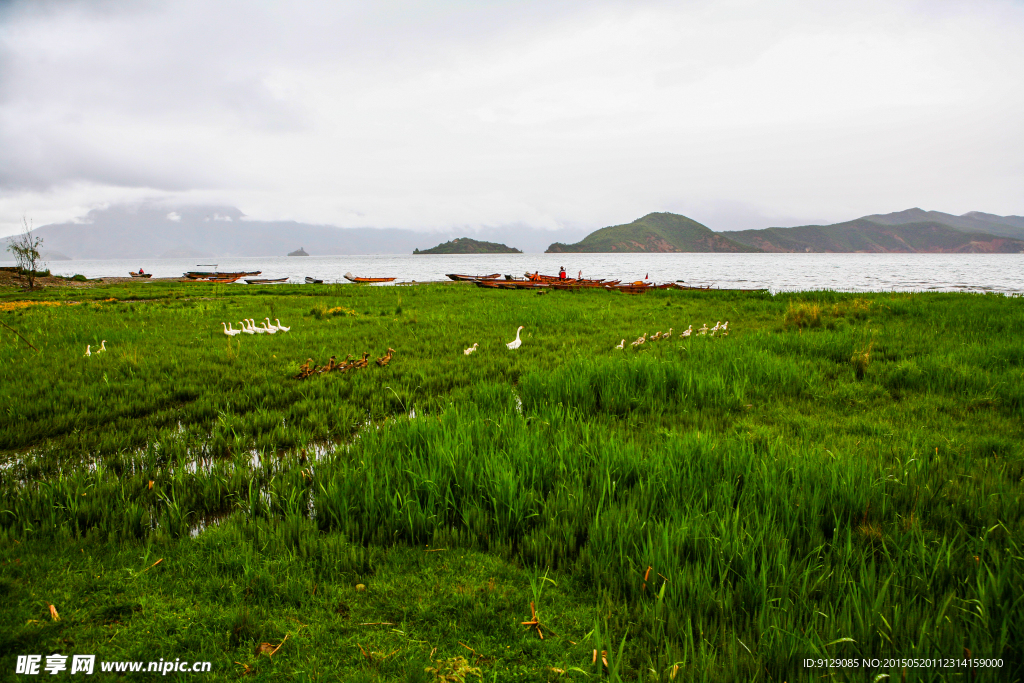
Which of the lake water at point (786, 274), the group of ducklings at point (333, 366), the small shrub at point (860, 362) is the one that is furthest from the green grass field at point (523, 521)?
the lake water at point (786, 274)

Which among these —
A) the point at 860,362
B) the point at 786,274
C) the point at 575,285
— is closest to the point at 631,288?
the point at 575,285

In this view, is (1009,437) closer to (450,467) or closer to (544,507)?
(544,507)

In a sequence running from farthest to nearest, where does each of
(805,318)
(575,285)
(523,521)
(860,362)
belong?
1. (575,285)
2. (805,318)
3. (860,362)
4. (523,521)

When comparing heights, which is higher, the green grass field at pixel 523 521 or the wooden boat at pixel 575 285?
the wooden boat at pixel 575 285

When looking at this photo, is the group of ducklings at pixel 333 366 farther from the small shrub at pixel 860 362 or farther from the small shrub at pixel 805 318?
the small shrub at pixel 805 318

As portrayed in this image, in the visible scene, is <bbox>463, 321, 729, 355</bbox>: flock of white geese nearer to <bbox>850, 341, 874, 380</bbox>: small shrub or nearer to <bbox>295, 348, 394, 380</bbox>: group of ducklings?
<bbox>295, 348, 394, 380</bbox>: group of ducklings

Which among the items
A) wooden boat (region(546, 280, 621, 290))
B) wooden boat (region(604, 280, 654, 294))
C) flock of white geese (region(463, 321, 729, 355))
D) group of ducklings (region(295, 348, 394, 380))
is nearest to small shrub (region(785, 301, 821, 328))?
flock of white geese (region(463, 321, 729, 355))

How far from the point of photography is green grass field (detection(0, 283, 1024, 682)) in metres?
2.24

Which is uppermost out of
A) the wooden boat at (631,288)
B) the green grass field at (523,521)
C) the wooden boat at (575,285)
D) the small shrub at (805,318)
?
the wooden boat at (575,285)

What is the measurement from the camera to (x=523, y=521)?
3.45 meters

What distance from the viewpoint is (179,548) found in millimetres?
3039

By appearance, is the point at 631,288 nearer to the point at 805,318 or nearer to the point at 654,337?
the point at 805,318

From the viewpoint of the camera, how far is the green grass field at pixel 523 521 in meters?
2.24

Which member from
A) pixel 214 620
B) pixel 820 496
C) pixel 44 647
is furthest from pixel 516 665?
pixel 820 496
